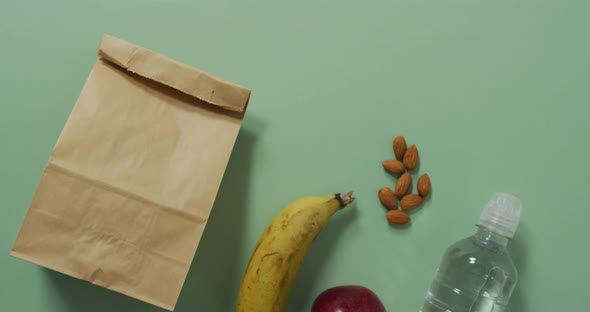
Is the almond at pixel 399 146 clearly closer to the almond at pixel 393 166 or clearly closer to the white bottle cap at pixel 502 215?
the almond at pixel 393 166

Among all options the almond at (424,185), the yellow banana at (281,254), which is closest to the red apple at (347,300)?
the yellow banana at (281,254)

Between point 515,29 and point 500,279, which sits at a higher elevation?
point 515,29

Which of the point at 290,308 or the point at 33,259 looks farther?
the point at 290,308

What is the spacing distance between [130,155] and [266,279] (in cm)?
23

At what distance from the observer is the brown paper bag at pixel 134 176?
53 centimetres

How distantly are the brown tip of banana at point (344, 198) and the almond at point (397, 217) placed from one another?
69 mm

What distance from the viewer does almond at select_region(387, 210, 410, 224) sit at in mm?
667

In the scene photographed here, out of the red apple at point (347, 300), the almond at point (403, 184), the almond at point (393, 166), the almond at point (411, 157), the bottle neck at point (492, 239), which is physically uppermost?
the almond at point (411, 157)

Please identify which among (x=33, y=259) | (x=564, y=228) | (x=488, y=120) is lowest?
(x=33, y=259)

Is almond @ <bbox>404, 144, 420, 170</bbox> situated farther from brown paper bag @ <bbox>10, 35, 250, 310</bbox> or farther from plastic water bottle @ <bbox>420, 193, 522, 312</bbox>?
brown paper bag @ <bbox>10, 35, 250, 310</bbox>

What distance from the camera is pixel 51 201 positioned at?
1.74ft

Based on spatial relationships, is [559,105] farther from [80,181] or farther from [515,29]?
[80,181]

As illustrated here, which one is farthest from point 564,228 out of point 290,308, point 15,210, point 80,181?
point 15,210

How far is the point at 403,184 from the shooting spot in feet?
2.19
